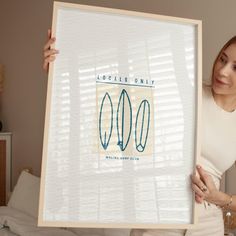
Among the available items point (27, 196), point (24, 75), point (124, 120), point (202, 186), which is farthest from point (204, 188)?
point (24, 75)

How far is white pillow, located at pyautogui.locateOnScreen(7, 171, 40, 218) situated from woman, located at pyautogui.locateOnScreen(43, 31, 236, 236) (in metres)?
1.68

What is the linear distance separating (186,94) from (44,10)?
7.99ft

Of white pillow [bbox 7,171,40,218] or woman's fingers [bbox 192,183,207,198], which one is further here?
white pillow [bbox 7,171,40,218]

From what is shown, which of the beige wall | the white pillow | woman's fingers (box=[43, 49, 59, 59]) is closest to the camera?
woman's fingers (box=[43, 49, 59, 59])

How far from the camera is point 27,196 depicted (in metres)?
2.81

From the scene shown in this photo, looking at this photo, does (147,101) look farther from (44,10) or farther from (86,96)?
(44,10)

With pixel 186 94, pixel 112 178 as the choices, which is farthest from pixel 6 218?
pixel 186 94

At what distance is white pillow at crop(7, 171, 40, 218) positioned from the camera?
9.00 ft

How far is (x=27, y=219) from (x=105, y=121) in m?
1.73

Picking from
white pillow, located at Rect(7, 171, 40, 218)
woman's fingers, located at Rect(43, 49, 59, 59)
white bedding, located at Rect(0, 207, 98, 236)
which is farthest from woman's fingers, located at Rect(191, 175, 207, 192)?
white pillow, located at Rect(7, 171, 40, 218)

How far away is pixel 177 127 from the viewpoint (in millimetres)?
1102

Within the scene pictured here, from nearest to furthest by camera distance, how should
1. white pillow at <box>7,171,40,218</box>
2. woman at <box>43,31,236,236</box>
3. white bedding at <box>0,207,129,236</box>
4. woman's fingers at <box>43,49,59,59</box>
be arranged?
woman's fingers at <box>43,49,59,59</box>
woman at <box>43,31,236,236</box>
white bedding at <box>0,207,129,236</box>
white pillow at <box>7,171,40,218</box>

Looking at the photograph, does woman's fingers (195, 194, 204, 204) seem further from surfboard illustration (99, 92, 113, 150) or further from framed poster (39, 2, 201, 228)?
surfboard illustration (99, 92, 113, 150)

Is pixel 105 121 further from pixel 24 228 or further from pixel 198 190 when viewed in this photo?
pixel 24 228
